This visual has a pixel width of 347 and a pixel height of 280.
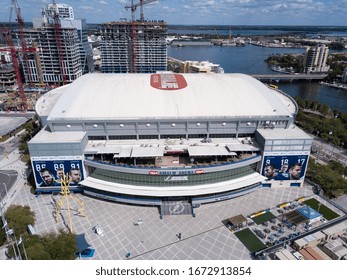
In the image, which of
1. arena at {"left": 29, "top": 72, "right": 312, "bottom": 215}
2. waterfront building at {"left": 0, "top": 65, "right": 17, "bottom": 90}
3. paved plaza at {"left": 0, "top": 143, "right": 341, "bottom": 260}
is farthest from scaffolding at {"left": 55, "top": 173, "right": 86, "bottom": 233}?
waterfront building at {"left": 0, "top": 65, "right": 17, "bottom": 90}

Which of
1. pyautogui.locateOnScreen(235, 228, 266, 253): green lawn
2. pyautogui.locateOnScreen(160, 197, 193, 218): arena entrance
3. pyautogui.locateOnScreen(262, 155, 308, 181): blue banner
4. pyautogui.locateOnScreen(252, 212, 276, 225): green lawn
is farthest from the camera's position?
pyautogui.locateOnScreen(262, 155, 308, 181): blue banner

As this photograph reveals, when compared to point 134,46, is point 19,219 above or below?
below

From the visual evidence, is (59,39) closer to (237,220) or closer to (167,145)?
(167,145)

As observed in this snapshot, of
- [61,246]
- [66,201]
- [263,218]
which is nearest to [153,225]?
[61,246]

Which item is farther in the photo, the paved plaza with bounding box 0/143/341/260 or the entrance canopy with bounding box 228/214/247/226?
the entrance canopy with bounding box 228/214/247/226

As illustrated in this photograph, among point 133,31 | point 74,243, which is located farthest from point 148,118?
point 133,31

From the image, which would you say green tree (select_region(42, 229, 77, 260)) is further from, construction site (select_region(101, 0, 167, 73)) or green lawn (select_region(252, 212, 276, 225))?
construction site (select_region(101, 0, 167, 73))
